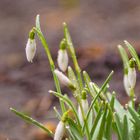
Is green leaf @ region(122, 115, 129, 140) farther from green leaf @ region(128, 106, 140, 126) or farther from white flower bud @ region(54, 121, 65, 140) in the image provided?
white flower bud @ region(54, 121, 65, 140)

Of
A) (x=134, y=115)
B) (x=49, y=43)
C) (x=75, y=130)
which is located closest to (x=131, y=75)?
(x=134, y=115)

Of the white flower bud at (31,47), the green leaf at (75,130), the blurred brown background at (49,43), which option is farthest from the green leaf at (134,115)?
the blurred brown background at (49,43)

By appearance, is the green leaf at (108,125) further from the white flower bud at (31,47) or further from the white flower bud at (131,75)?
the white flower bud at (31,47)

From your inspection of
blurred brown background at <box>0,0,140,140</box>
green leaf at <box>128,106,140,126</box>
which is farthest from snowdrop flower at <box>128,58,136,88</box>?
blurred brown background at <box>0,0,140,140</box>

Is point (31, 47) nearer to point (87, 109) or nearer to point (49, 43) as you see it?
point (87, 109)

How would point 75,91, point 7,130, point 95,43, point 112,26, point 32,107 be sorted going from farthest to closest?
1. point 112,26
2. point 95,43
3. point 32,107
4. point 7,130
5. point 75,91

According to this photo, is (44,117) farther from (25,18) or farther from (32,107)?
(25,18)

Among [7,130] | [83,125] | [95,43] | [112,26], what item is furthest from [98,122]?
[112,26]

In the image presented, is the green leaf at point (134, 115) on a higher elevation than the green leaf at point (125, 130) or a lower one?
higher
